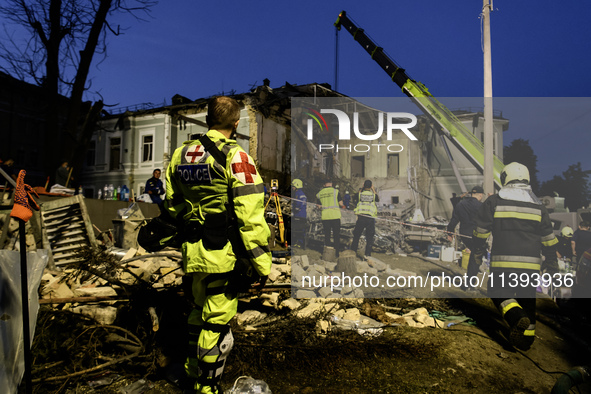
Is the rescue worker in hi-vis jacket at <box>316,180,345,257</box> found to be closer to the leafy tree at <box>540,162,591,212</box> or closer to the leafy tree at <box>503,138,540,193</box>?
the leafy tree at <box>503,138,540,193</box>

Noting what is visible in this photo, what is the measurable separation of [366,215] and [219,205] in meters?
3.72

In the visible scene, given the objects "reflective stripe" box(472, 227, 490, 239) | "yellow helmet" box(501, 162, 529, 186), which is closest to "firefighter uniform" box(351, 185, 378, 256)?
"reflective stripe" box(472, 227, 490, 239)

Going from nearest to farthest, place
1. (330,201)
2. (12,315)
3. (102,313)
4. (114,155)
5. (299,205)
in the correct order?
(12,315), (102,313), (330,201), (299,205), (114,155)

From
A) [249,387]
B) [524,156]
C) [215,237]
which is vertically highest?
[524,156]

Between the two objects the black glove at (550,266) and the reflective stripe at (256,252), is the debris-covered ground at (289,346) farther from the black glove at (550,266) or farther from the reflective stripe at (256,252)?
the reflective stripe at (256,252)

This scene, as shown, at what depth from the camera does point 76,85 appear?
664 inches

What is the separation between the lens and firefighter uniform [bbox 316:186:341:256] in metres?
6.01

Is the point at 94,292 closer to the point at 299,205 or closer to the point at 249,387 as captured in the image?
the point at 249,387

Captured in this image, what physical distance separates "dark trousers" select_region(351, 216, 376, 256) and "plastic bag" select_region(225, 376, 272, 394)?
3.20m

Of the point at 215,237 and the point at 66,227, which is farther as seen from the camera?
the point at 66,227

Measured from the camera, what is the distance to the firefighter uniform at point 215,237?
240 cm

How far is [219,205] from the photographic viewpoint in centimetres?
254

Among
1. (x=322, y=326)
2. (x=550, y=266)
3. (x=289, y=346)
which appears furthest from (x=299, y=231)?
(x=550, y=266)

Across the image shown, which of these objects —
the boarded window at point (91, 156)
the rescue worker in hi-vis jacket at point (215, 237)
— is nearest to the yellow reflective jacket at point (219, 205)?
the rescue worker in hi-vis jacket at point (215, 237)
